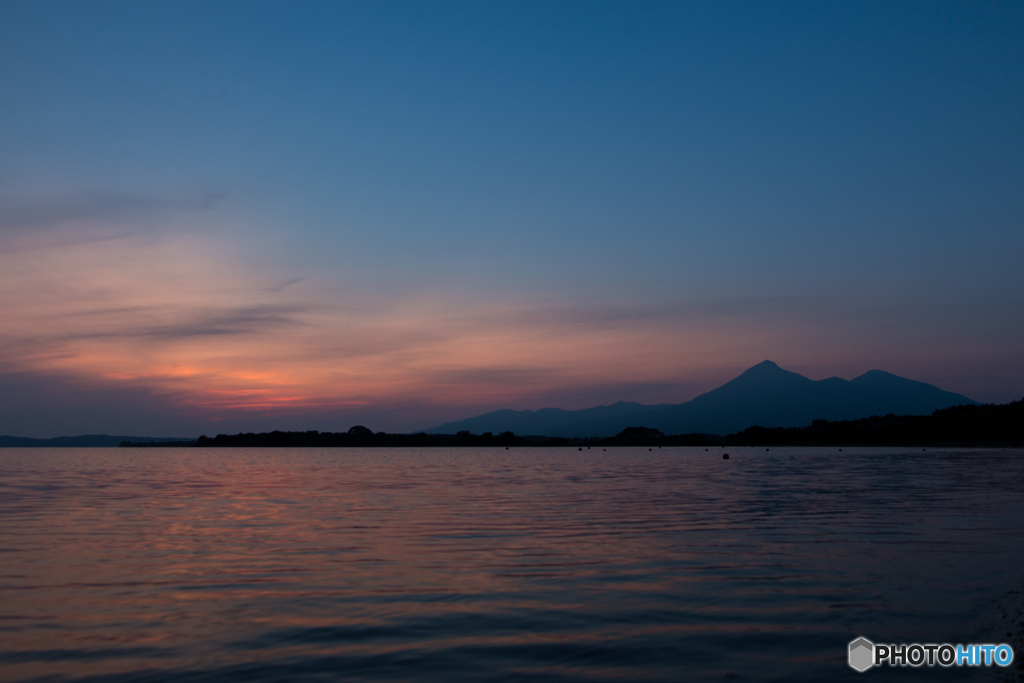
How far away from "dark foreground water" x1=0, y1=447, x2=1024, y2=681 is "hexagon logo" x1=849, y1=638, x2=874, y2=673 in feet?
0.92

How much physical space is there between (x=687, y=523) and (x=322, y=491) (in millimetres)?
24024

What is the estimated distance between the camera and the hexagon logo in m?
10.2

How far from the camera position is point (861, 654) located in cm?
1067

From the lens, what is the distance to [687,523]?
83.6ft

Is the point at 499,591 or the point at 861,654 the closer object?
the point at 861,654

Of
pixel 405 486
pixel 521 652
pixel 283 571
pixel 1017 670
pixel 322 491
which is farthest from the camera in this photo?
pixel 405 486

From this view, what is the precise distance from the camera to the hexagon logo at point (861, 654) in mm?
10195

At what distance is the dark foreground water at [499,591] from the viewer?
→ 10.3 metres

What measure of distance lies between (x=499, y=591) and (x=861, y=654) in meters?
6.86

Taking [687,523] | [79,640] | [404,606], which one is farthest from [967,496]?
[79,640]

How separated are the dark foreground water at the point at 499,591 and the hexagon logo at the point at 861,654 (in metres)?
0.28

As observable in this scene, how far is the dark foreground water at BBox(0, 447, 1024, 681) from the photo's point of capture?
33.7 ft

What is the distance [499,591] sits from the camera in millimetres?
14617

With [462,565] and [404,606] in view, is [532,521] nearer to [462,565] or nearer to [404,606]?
[462,565]
